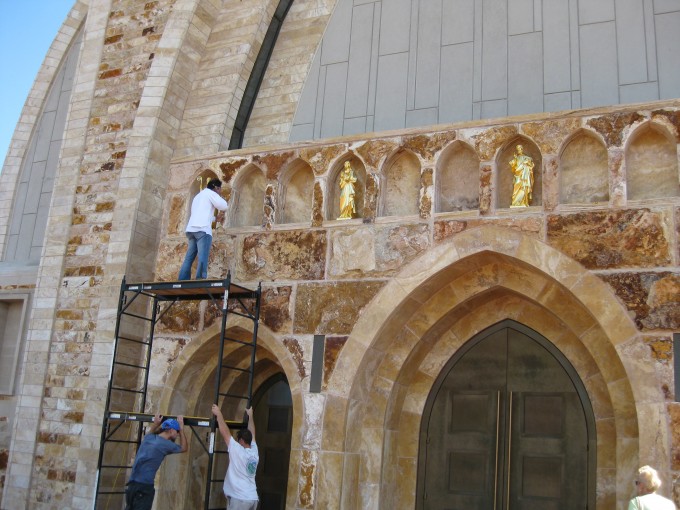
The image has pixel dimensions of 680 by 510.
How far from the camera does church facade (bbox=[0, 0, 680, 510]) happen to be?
23.8 ft

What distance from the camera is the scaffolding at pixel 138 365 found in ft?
26.7

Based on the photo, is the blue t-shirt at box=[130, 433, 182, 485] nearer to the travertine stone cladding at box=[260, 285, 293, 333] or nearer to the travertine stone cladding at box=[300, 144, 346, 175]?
the travertine stone cladding at box=[260, 285, 293, 333]

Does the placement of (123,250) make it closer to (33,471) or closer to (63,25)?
(33,471)

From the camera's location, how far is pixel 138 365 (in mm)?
9297

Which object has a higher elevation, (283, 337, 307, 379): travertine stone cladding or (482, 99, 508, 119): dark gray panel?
(482, 99, 508, 119): dark gray panel

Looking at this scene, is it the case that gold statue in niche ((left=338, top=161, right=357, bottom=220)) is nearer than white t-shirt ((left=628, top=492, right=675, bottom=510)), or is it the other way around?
white t-shirt ((left=628, top=492, right=675, bottom=510))

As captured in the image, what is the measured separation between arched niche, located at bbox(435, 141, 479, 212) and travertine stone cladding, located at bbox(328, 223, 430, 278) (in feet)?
1.19

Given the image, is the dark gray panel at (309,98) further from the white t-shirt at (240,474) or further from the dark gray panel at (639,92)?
the white t-shirt at (240,474)

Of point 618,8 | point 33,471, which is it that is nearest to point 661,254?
point 618,8

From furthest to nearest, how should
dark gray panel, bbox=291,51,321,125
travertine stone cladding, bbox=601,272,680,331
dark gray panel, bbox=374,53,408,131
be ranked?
dark gray panel, bbox=291,51,321,125, dark gray panel, bbox=374,53,408,131, travertine stone cladding, bbox=601,272,680,331

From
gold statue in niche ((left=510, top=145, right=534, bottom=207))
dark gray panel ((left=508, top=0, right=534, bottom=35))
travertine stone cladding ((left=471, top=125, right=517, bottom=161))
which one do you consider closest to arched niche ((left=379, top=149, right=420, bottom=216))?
travertine stone cladding ((left=471, top=125, right=517, bottom=161))

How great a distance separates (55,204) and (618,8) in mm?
6797

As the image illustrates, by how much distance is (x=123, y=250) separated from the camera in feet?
30.9

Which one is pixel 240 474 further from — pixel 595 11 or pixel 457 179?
pixel 595 11
